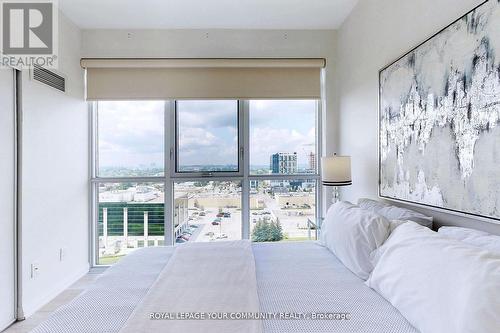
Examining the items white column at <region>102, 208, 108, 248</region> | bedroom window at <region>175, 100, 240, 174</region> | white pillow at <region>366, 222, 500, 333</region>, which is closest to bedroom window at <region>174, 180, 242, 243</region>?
bedroom window at <region>175, 100, 240, 174</region>

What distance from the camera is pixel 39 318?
235 cm

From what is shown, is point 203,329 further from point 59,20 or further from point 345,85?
point 59,20

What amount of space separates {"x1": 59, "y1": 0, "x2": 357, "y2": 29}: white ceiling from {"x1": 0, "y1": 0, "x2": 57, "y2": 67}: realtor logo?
0.69 feet

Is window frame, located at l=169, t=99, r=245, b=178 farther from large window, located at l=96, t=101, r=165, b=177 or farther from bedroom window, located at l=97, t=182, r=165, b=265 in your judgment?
bedroom window, located at l=97, t=182, r=165, b=265

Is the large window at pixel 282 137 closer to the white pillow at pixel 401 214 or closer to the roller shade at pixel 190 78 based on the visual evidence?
the roller shade at pixel 190 78

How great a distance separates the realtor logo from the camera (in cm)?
229

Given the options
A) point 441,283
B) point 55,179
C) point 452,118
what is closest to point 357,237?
point 441,283

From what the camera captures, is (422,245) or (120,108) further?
(120,108)

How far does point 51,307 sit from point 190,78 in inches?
98.7

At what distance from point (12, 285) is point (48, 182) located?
2.82 feet

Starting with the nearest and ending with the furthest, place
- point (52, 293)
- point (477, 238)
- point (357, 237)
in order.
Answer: point (477, 238) < point (357, 237) < point (52, 293)

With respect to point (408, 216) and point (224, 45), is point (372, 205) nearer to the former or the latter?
point (408, 216)

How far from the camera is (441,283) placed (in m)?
0.94

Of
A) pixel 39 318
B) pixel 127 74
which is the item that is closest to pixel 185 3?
pixel 127 74
